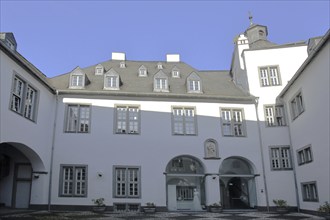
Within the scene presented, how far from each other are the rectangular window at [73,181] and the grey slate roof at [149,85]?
4864 millimetres

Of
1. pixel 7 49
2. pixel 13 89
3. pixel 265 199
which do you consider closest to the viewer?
Answer: pixel 7 49

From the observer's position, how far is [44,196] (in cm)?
1877

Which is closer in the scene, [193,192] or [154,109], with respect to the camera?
[154,109]

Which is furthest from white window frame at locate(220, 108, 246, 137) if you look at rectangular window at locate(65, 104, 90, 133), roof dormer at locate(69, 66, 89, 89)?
roof dormer at locate(69, 66, 89, 89)

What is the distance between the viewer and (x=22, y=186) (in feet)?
64.1

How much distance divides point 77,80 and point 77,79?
0.25 ft

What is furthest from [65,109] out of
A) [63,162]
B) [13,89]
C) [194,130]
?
[194,130]

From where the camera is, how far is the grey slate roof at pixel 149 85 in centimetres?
2136

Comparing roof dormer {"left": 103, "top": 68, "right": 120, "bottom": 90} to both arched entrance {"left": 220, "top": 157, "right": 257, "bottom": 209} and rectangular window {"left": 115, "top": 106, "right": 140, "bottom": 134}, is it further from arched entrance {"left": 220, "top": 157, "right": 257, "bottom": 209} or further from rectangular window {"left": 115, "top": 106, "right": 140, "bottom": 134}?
arched entrance {"left": 220, "top": 157, "right": 257, "bottom": 209}

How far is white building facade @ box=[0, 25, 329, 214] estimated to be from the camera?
19266 mm

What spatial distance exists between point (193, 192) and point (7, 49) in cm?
1570

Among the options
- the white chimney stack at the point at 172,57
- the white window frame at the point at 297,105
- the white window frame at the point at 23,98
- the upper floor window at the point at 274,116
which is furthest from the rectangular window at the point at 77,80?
the white window frame at the point at 297,105

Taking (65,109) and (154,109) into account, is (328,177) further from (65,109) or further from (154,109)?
(65,109)

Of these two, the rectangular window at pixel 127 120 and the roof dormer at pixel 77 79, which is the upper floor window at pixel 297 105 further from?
the roof dormer at pixel 77 79
